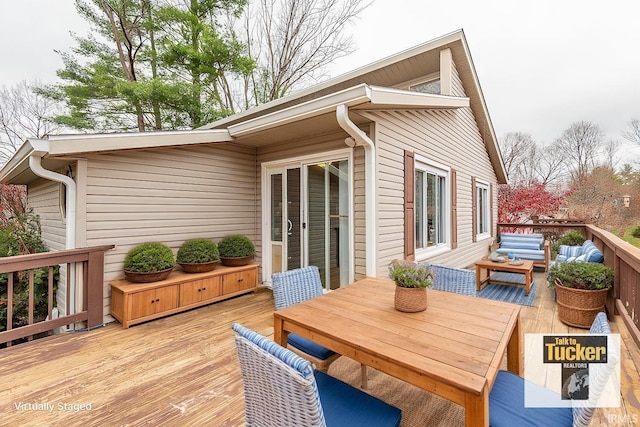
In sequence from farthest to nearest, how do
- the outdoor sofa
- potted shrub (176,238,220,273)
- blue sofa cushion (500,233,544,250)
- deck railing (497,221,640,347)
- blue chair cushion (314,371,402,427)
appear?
blue sofa cushion (500,233,544,250), the outdoor sofa, potted shrub (176,238,220,273), deck railing (497,221,640,347), blue chair cushion (314,371,402,427)

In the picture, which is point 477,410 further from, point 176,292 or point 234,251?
point 234,251

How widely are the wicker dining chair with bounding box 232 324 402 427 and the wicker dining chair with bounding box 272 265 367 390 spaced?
1.70ft

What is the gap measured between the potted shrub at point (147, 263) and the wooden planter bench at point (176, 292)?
0.09 meters

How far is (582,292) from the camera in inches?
134

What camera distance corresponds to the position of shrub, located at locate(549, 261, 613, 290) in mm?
3424

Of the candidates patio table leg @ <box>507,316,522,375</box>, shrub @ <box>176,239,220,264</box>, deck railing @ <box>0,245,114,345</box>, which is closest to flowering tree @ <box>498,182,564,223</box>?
patio table leg @ <box>507,316,522,375</box>

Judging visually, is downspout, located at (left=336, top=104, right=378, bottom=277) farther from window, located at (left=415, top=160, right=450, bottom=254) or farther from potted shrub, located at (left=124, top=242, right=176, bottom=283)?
potted shrub, located at (left=124, top=242, right=176, bottom=283)

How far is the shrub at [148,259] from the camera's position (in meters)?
3.53

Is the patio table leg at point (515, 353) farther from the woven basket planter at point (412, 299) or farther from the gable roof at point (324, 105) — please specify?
the gable roof at point (324, 105)

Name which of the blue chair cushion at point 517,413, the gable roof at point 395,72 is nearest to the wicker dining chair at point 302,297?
the blue chair cushion at point 517,413

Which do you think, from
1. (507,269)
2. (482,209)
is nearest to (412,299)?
(507,269)

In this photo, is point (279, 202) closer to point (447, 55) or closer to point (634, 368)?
point (447, 55)

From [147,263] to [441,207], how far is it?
513 centimetres

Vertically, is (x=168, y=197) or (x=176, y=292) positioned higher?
(x=168, y=197)
